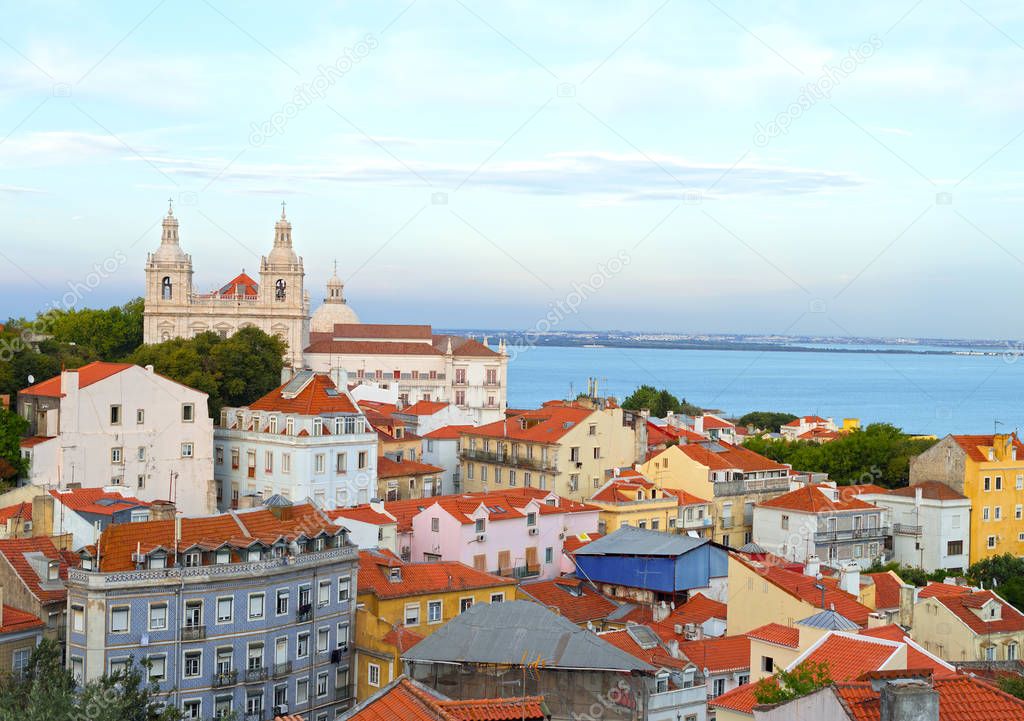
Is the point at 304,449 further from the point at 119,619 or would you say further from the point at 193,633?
the point at 119,619

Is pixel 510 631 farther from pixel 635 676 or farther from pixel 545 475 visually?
pixel 545 475

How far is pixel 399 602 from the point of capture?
28391mm

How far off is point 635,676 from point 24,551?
44.1 feet

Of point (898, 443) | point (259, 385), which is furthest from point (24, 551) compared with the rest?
point (898, 443)

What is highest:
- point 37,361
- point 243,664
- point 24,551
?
point 37,361

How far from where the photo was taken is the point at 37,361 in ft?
165

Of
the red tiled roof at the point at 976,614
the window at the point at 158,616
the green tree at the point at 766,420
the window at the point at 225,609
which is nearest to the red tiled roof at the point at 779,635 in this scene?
the red tiled roof at the point at 976,614

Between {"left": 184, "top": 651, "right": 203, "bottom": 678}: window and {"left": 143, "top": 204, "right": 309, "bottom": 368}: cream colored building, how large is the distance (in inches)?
Answer: 2118

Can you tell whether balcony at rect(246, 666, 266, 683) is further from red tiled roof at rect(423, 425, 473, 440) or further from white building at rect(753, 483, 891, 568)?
red tiled roof at rect(423, 425, 473, 440)

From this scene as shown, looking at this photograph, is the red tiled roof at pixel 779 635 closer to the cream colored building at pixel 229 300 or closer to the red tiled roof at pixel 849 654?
the red tiled roof at pixel 849 654

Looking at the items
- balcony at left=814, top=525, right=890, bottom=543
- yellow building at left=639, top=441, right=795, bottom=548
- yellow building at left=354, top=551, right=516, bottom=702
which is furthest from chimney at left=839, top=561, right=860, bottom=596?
yellow building at left=639, top=441, right=795, bottom=548

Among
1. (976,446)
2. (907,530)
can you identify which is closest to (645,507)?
(907,530)

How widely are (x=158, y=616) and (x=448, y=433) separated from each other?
26189 millimetres

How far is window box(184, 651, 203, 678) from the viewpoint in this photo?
25484 millimetres
